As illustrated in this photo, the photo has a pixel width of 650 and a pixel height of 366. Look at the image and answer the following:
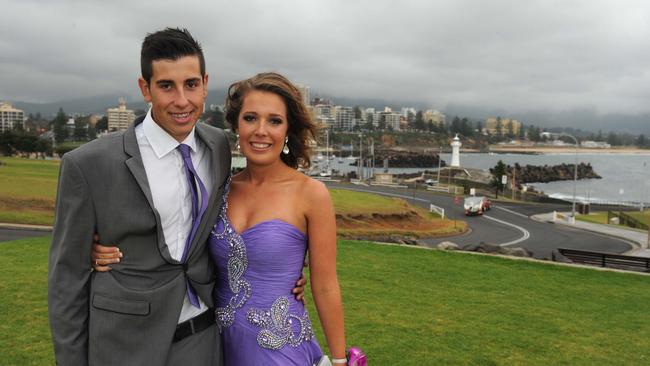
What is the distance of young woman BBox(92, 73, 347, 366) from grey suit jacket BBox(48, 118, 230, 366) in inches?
12.9

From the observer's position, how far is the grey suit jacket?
7.61ft

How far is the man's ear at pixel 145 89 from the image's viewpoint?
250 centimetres

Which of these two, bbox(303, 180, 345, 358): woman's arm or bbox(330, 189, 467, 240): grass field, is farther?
bbox(330, 189, 467, 240): grass field

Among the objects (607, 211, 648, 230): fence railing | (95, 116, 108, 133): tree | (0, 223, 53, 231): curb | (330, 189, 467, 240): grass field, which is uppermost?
(95, 116, 108, 133): tree

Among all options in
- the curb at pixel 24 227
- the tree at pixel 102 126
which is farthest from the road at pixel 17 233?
the tree at pixel 102 126

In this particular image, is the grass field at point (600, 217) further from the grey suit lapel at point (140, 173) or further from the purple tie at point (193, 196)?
the grey suit lapel at point (140, 173)

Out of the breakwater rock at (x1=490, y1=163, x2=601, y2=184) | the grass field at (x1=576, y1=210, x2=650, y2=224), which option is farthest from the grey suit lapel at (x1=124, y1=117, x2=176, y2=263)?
the breakwater rock at (x1=490, y1=163, x2=601, y2=184)

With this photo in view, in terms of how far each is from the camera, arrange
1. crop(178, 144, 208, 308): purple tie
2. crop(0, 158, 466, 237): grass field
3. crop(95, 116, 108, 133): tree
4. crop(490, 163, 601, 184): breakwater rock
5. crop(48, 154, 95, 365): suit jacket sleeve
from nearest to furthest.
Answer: crop(48, 154, 95, 365): suit jacket sleeve
crop(178, 144, 208, 308): purple tie
crop(0, 158, 466, 237): grass field
crop(490, 163, 601, 184): breakwater rock
crop(95, 116, 108, 133): tree

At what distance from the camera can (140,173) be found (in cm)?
237

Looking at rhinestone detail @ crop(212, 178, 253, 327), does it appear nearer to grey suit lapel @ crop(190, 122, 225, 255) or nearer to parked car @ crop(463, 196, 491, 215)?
grey suit lapel @ crop(190, 122, 225, 255)

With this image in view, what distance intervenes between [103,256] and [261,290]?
763mm

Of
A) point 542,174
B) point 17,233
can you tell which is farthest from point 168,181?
point 542,174

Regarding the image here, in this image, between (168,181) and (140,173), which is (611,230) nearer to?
(168,181)

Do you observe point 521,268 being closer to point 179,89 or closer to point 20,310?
point 20,310
